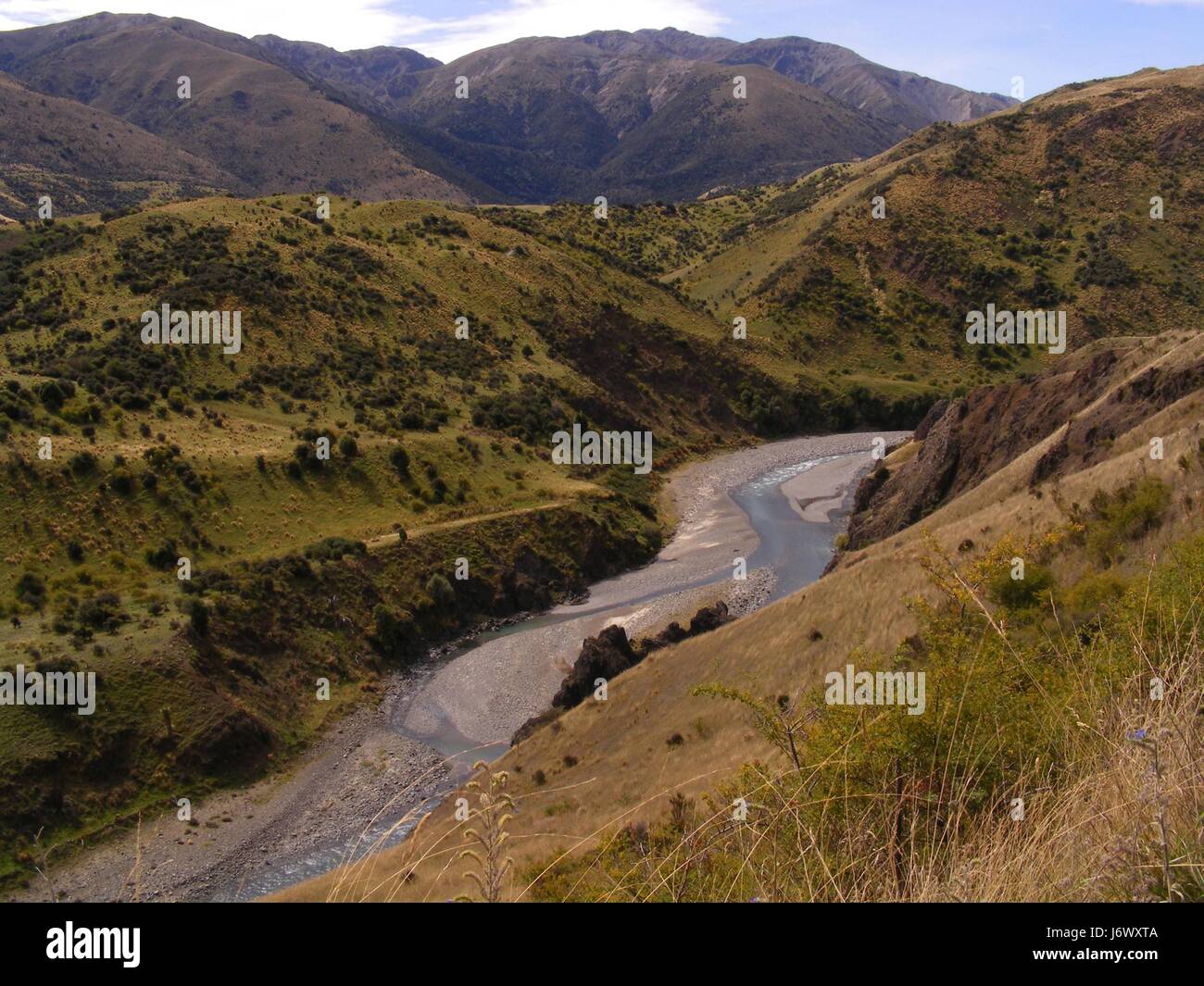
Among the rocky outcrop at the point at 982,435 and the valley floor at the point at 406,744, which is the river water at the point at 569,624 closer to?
the valley floor at the point at 406,744

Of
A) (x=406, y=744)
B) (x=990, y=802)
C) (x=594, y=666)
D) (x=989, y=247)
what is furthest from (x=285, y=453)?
(x=989, y=247)

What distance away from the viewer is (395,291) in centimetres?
8019

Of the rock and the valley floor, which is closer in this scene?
the valley floor

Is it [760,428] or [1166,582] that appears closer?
[1166,582]

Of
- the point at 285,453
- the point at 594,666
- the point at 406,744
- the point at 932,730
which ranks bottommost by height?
the point at 406,744

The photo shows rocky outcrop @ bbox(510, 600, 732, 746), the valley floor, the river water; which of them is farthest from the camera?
rocky outcrop @ bbox(510, 600, 732, 746)

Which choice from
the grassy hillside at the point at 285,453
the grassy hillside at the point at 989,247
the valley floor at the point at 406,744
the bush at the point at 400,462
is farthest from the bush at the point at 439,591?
the grassy hillside at the point at 989,247

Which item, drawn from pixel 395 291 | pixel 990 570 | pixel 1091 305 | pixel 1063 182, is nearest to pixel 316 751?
pixel 990 570

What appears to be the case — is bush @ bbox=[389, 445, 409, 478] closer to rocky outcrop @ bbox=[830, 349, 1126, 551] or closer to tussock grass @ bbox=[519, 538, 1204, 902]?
rocky outcrop @ bbox=[830, 349, 1126, 551]

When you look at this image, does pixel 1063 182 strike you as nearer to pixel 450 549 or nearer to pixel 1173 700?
pixel 450 549

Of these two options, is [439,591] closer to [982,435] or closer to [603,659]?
[603,659]

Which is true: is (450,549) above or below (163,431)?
below

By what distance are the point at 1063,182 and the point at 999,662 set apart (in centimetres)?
12806

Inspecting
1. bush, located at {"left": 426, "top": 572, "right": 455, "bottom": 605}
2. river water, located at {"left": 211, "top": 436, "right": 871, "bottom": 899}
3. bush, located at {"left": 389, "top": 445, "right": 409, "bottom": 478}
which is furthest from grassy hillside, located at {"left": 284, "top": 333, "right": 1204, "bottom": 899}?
bush, located at {"left": 389, "top": 445, "right": 409, "bottom": 478}
